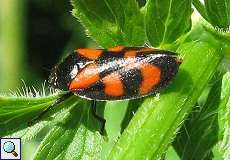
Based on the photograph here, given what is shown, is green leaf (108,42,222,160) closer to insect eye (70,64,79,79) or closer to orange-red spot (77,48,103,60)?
orange-red spot (77,48,103,60)

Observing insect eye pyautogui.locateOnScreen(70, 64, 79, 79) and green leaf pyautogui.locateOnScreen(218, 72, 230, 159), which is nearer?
green leaf pyautogui.locateOnScreen(218, 72, 230, 159)

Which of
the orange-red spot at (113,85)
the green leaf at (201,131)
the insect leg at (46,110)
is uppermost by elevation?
the orange-red spot at (113,85)

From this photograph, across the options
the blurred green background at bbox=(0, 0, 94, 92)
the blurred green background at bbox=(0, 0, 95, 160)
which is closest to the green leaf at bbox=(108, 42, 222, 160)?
the blurred green background at bbox=(0, 0, 95, 160)

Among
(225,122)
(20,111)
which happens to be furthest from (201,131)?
(20,111)

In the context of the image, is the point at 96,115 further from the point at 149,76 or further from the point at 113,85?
the point at 149,76

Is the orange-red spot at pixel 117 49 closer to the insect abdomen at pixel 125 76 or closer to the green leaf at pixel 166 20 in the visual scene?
the insect abdomen at pixel 125 76

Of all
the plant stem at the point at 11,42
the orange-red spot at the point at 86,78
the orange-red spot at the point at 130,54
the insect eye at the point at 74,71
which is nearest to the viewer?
the orange-red spot at the point at 130,54

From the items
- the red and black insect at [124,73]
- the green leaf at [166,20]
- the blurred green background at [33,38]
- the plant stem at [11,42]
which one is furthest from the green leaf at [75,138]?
the plant stem at [11,42]
